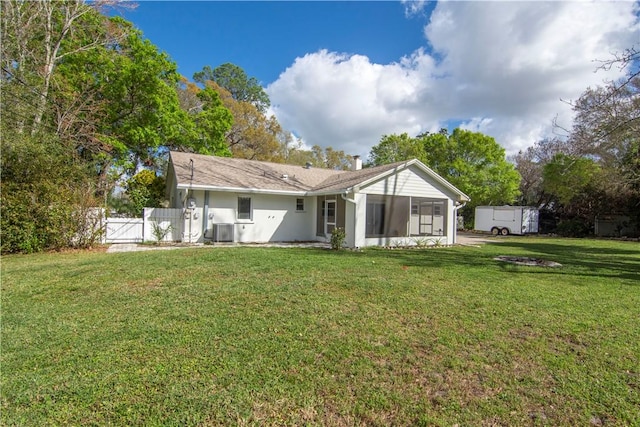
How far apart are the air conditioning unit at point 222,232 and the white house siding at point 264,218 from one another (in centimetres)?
32

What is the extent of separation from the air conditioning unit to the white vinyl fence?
4.94 ft

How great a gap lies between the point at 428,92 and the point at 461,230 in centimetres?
1489

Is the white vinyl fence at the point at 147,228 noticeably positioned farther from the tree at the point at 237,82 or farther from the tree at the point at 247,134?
the tree at the point at 237,82

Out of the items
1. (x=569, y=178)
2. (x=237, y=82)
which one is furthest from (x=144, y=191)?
(x=569, y=178)

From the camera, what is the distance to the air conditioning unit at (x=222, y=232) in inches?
512

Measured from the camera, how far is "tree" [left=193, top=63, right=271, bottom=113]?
2959 cm

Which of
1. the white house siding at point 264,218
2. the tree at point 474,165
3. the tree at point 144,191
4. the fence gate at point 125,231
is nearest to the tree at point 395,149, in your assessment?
the tree at point 474,165

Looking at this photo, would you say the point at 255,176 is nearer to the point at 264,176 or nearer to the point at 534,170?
the point at 264,176

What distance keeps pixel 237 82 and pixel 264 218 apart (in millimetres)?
20942

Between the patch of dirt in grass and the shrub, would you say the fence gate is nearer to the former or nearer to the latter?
the shrub

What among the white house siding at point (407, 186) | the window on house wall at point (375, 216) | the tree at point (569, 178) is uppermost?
the tree at point (569, 178)

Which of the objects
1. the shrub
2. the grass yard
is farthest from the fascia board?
the grass yard

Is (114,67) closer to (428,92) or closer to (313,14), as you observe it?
(313,14)

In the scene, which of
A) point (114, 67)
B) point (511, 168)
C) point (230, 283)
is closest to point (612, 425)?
point (230, 283)
